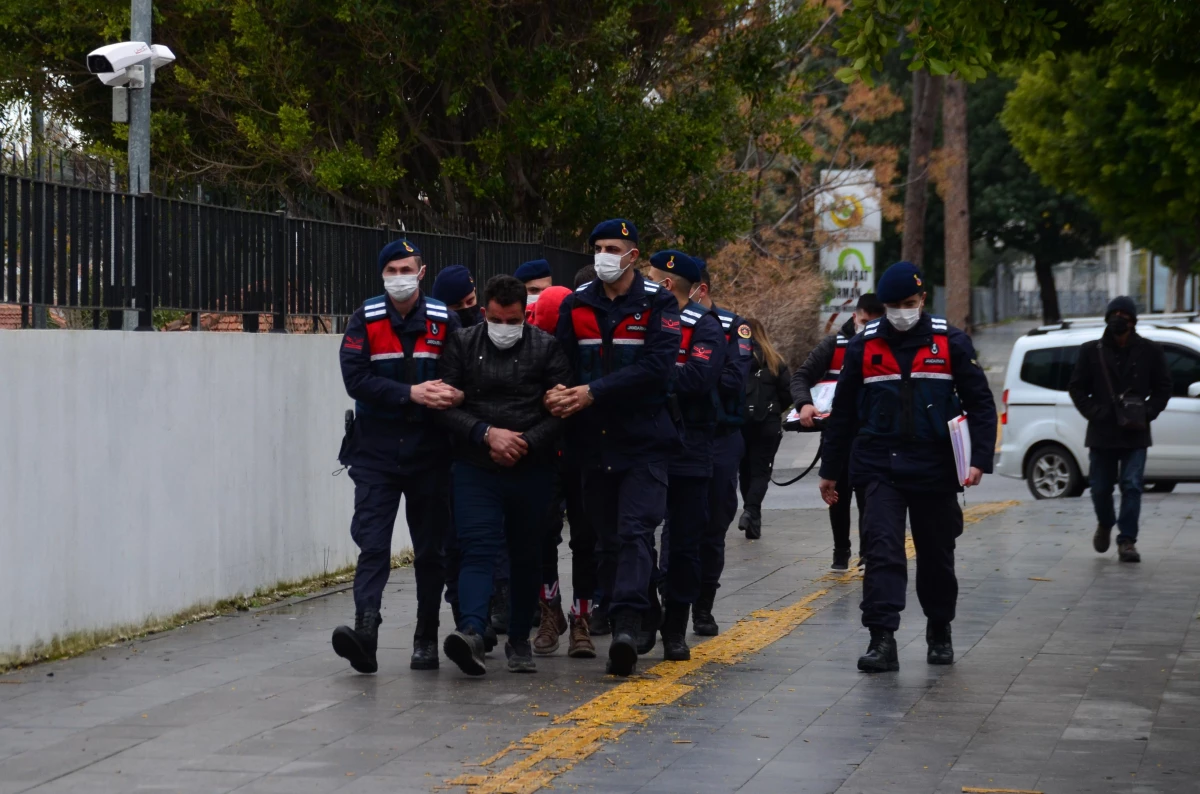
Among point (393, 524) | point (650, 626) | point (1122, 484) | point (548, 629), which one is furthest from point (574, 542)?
point (1122, 484)

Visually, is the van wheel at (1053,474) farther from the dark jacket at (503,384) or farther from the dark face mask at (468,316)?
the dark jacket at (503,384)

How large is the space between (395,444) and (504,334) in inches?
28.2

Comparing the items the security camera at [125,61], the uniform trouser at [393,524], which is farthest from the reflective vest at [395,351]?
the security camera at [125,61]

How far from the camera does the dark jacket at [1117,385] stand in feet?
39.8

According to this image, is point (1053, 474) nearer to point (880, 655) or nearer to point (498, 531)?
point (880, 655)

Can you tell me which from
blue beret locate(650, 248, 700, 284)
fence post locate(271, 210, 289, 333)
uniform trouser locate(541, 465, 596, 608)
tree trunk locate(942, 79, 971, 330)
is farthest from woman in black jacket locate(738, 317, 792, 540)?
tree trunk locate(942, 79, 971, 330)

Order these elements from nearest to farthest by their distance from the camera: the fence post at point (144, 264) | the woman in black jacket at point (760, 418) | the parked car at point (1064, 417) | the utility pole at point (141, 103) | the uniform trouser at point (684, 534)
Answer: the uniform trouser at point (684, 534), the fence post at point (144, 264), the utility pole at point (141, 103), the woman in black jacket at point (760, 418), the parked car at point (1064, 417)

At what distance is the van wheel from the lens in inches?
692

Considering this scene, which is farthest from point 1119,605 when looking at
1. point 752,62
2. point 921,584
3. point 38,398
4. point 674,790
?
point 752,62

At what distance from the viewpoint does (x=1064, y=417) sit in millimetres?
17484

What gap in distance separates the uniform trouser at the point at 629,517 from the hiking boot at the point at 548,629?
677 mm

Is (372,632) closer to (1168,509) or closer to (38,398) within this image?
(38,398)

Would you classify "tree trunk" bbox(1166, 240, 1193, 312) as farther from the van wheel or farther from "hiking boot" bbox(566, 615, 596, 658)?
"hiking boot" bbox(566, 615, 596, 658)

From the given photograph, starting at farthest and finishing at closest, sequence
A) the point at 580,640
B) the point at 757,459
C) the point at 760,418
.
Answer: the point at 757,459 < the point at 760,418 < the point at 580,640
